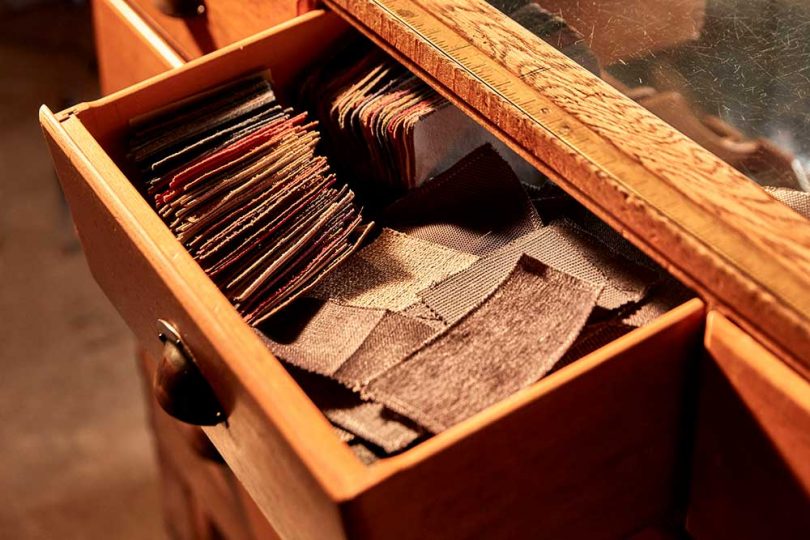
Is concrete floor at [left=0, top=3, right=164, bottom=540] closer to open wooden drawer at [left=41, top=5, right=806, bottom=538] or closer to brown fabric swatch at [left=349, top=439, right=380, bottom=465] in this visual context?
open wooden drawer at [left=41, top=5, right=806, bottom=538]

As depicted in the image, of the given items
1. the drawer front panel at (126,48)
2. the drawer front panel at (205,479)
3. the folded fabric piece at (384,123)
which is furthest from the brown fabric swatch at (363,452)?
the drawer front panel at (126,48)

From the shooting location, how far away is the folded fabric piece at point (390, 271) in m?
0.71

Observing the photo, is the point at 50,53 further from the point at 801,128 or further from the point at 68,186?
the point at 801,128

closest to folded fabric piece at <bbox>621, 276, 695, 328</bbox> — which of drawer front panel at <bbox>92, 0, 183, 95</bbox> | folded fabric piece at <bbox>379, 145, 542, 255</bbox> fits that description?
folded fabric piece at <bbox>379, 145, 542, 255</bbox>

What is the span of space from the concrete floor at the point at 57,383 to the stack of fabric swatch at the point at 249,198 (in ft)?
3.57

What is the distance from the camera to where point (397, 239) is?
0.75 meters

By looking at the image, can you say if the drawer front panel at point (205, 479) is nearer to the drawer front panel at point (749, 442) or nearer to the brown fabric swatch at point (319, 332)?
the brown fabric swatch at point (319, 332)

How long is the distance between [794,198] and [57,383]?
1.57m

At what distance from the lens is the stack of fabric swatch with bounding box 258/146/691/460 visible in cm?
60

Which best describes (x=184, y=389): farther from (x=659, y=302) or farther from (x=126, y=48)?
(x=126, y=48)

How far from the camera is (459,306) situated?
26.6 inches

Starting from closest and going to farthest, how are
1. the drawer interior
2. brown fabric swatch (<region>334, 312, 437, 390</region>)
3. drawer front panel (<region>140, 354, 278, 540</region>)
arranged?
the drawer interior, brown fabric swatch (<region>334, 312, 437, 390</region>), drawer front panel (<region>140, 354, 278, 540</region>)

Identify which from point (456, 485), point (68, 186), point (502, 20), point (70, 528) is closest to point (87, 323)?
point (70, 528)

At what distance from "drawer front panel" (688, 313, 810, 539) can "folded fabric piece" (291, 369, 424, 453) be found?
0.56 ft
